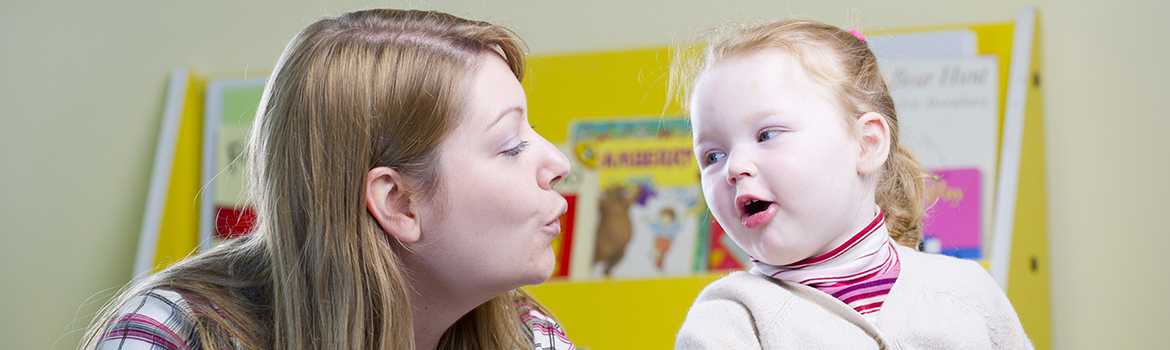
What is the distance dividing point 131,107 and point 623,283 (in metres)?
1.55

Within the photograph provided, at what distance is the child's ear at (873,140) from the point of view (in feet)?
3.00


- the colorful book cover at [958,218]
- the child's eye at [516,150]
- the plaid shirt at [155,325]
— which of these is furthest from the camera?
the colorful book cover at [958,218]

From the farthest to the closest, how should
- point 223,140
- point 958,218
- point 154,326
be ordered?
1. point 223,140
2. point 958,218
3. point 154,326

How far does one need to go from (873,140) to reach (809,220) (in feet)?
0.43

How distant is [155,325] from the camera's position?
2.69 feet

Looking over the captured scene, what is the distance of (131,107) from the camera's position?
2531mm

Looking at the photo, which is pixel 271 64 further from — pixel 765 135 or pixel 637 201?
pixel 765 135

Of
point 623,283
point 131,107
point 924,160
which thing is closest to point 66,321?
point 131,107

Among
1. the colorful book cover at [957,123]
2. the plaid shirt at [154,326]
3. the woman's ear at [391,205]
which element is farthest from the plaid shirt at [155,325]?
the colorful book cover at [957,123]

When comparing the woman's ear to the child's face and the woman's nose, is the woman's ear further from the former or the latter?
the child's face

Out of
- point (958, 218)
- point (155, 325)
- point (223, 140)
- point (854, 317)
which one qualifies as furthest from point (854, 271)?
point (223, 140)

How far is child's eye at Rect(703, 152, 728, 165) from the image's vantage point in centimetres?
90

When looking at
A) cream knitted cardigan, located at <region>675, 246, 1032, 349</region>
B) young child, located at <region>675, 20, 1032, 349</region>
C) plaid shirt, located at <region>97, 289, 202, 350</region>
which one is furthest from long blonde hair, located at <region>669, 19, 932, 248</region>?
plaid shirt, located at <region>97, 289, 202, 350</region>

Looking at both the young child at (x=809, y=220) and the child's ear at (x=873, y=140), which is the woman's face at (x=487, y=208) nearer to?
the young child at (x=809, y=220)
